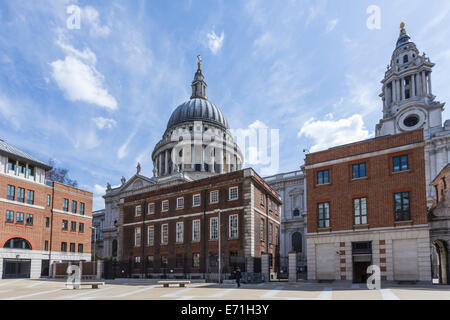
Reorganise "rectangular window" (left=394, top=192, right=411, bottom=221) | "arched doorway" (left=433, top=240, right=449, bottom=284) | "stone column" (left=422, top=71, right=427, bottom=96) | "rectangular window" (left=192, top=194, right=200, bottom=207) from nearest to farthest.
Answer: "rectangular window" (left=394, top=192, right=411, bottom=221)
"arched doorway" (left=433, top=240, right=449, bottom=284)
"rectangular window" (left=192, top=194, right=200, bottom=207)
"stone column" (left=422, top=71, right=427, bottom=96)

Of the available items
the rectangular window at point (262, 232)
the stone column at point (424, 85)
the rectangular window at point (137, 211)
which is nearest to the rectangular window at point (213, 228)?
the rectangular window at point (262, 232)

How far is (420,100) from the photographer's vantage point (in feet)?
229

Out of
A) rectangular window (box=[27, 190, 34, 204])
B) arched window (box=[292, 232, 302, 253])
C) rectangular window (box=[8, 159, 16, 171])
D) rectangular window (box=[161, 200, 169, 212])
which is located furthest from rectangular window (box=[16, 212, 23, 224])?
arched window (box=[292, 232, 302, 253])

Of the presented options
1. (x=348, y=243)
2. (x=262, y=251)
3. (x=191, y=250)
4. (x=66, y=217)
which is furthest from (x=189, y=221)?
(x=66, y=217)

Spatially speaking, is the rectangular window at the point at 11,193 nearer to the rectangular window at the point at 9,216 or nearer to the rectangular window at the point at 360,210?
the rectangular window at the point at 9,216

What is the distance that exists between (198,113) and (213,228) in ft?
189

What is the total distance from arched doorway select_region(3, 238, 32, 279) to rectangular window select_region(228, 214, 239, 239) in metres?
27.7

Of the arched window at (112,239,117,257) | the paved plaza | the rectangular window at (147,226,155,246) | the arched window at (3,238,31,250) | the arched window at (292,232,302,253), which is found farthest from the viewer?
the arched window at (112,239,117,257)

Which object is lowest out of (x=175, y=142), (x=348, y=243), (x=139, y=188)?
(x=348, y=243)

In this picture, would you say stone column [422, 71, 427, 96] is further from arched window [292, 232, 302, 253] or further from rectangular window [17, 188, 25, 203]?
rectangular window [17, 188, 25, 203]

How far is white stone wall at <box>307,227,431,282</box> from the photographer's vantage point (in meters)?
28.4
